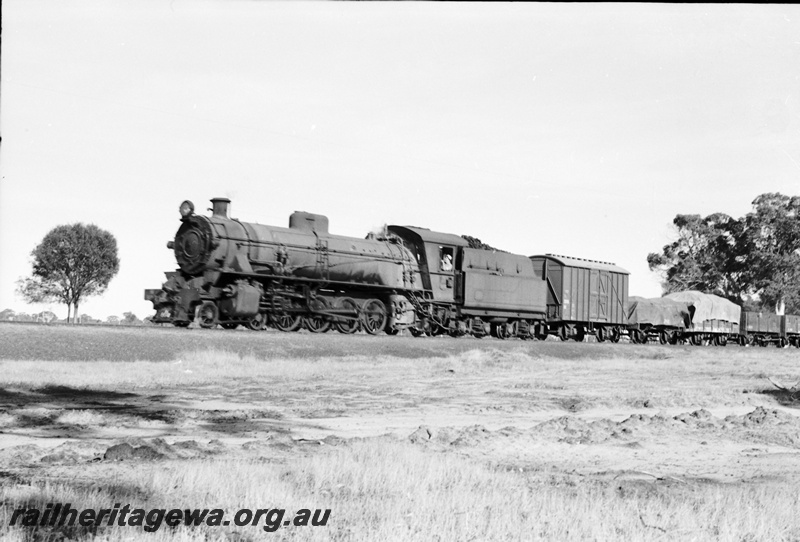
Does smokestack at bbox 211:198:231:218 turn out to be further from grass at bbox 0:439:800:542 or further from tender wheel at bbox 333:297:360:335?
grass at bbox 0:439:800:542

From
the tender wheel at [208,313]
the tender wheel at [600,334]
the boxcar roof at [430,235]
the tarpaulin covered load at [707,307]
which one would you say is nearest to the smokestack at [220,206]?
the tender wheel at [208,313]

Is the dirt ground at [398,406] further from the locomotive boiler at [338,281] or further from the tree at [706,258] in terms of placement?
the tree at [706,258]

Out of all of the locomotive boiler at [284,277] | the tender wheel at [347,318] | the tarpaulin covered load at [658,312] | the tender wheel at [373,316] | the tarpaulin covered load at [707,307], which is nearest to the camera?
the locomotive boiler at [284,277]

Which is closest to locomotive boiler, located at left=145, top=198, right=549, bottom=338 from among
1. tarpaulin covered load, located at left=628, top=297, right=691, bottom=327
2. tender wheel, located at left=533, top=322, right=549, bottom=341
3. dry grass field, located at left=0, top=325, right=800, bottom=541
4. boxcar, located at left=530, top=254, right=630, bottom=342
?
tender wheel, located at left=533, top=322, right=549, bottom=341

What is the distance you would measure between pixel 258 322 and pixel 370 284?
4628 mm

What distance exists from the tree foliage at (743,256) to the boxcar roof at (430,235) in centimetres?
3959

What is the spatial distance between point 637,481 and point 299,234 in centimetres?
2046

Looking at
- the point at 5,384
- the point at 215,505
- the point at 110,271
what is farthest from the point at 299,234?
the point at 110,271

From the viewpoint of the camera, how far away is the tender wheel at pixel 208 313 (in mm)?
26109

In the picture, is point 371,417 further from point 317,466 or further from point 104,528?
point 104,528

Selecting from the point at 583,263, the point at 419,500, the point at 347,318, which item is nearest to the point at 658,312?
the point at 583,263

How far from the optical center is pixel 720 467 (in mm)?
11102

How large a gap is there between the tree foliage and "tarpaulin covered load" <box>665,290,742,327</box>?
14082 millimetres

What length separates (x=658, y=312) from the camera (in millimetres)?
46938
